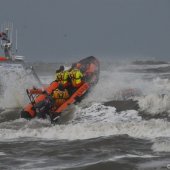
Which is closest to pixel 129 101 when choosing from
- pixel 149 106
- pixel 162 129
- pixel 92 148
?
pixel 149 106

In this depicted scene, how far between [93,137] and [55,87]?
171 inches

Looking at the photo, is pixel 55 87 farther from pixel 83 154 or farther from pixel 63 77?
pixel 83 154

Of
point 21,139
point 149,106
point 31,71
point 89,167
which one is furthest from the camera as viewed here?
point 31,71

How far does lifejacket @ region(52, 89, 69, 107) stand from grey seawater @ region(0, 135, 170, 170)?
314 cm

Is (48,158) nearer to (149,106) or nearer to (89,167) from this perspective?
(89,167)

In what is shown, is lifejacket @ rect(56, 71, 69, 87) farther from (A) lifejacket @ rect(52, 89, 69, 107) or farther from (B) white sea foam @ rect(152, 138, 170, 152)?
(B) white sea foam @ rect(152, 138, 170, 152)

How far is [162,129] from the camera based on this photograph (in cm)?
1052

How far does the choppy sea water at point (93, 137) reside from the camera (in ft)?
27.1

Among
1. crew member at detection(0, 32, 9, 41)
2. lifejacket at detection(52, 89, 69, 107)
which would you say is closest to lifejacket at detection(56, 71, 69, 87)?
lifejacket at detection(52, 89, 69, 107)

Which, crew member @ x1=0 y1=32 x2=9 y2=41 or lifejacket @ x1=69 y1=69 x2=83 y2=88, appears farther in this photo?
crew member @ x1=0 y1=32 x2=9 y2=41

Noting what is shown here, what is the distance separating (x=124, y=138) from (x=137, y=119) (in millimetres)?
2114

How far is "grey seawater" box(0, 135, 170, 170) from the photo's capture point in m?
7.98

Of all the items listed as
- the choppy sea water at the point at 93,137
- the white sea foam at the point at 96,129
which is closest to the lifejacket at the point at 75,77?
the choppy sea water at the point at 93,137

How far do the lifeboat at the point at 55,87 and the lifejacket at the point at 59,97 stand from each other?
105 millimetres
